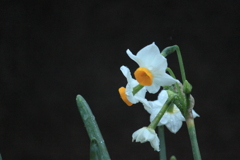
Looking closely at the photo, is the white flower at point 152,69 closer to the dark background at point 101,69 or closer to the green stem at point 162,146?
the green stem at point 162,146

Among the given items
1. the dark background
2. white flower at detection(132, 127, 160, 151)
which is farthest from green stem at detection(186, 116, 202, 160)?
the dark background

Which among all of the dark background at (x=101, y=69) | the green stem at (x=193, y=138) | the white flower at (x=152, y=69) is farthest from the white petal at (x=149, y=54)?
the dark background at (x=101, y=69)

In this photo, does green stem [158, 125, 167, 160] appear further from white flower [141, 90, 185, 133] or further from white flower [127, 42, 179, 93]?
white flower [127, 42, 179, 93]

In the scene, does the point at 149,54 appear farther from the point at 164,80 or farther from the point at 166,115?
the point at 166,115

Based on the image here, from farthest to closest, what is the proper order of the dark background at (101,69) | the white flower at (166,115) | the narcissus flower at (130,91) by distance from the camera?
1. the dark background at (101,69)
2. the white flower at (166,115)
3. the narcissus flower at (130,91)

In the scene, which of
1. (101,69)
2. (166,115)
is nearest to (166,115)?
(166,115)

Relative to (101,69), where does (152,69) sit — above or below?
below

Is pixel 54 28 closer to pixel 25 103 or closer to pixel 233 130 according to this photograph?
pixel 25 103

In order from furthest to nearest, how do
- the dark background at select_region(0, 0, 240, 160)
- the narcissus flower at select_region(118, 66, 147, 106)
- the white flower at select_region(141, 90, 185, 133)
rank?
the dark background at select_region(0, 0, 240, 160)
the white flower at select_region(141, 90, 185, 133)
the narcissus flower at select_region(118, 66, 147, 106)
